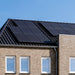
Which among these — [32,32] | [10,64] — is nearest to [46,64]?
[10,64]

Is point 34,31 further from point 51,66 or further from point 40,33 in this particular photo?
point 51,66

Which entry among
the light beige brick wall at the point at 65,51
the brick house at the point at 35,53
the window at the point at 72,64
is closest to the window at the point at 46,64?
the brick house at the point at 35,53

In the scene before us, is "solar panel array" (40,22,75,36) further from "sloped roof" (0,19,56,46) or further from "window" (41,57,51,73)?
"window" (41,57,51,73)

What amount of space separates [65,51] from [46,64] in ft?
6.50

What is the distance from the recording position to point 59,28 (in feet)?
84.6

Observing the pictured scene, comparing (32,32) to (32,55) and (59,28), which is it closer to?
(32,55)

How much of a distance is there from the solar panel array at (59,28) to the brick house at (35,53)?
6.23 ft

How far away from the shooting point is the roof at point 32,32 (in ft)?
69.1

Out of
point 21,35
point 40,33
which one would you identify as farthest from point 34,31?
point 21,35

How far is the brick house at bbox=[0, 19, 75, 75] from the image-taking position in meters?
19.9

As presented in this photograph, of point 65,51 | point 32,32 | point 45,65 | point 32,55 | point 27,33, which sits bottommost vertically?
point 45,65

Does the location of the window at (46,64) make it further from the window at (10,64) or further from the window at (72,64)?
the window at (10,64)

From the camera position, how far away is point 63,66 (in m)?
20.9

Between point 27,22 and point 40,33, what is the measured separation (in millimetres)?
3817
